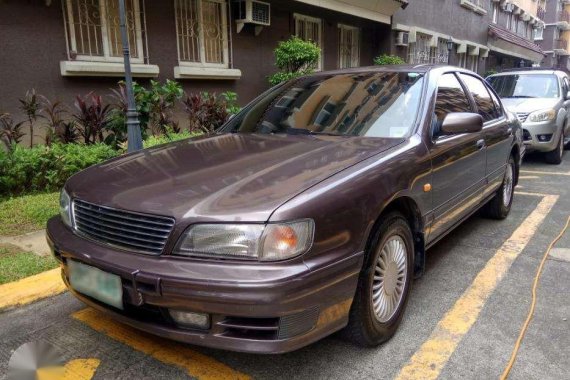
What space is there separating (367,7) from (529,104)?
4866 millimetres

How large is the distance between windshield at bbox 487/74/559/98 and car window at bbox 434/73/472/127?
5660mm

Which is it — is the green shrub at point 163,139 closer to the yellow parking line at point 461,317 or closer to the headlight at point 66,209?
the headlight at point 66,209

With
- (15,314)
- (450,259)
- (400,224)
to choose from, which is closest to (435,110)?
(400,224)

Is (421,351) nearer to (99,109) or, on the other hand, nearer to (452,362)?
(452,362)

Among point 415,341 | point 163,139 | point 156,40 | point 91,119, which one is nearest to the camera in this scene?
point 415,341

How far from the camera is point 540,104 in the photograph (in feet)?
26.5

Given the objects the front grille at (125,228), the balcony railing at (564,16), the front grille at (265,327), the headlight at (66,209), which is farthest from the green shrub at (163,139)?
the balcony railing at (564,16)

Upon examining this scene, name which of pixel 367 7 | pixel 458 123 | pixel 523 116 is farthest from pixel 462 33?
pixel 458 123

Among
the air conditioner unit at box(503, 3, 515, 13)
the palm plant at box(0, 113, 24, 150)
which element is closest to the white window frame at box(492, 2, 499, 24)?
the air conditioner unit at box(503, 3, 515, 13)

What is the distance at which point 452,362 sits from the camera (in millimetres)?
2426

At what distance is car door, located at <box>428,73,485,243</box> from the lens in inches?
122

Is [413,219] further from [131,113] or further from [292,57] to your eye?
[292,57]

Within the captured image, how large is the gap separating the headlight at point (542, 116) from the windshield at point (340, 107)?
5.51 metres

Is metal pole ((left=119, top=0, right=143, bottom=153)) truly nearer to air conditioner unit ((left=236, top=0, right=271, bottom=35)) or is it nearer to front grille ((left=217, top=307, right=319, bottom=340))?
air conditioner unit ((left=236, top=0, right=271, bottom=35))
